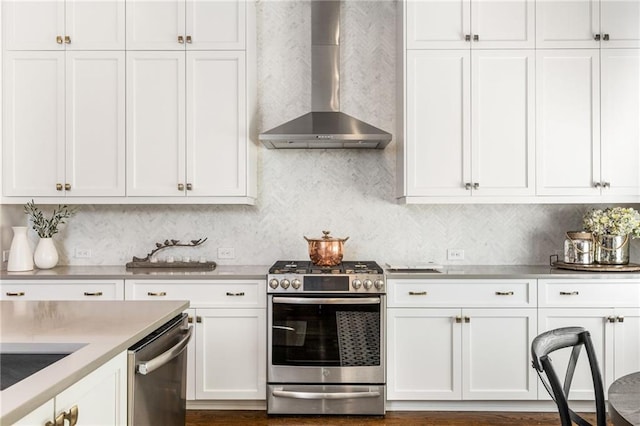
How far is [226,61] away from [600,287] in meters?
2.91

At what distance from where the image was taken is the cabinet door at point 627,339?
3.10 meters

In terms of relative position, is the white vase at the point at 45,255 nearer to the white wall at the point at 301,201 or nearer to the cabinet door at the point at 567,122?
the white wall at the point at 301,201

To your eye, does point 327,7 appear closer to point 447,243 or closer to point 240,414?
point 447,243

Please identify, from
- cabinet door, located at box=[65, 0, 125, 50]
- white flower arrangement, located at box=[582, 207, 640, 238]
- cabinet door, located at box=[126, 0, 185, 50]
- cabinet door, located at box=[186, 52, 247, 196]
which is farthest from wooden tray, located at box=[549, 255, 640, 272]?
cabinet door, located at box=[65, 0, 125, 50]

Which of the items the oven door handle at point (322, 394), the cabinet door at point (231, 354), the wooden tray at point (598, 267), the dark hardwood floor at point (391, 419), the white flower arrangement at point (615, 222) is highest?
the white flower arrangement at point (615, 222)

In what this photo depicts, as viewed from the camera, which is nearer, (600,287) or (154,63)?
(600,287)

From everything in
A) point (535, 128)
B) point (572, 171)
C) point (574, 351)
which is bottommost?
point (574, 351)

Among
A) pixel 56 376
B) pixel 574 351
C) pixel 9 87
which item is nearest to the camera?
pixel 56 376

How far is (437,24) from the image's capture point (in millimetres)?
3332

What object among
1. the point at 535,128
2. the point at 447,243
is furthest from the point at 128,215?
the point at 535,128

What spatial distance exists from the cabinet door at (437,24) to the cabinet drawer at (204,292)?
1.98 meters

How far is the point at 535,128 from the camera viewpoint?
3299 mm

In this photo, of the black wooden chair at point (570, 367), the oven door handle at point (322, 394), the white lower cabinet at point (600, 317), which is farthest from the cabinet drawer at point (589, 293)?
Answer: the black wooden chair at point (570, 367)

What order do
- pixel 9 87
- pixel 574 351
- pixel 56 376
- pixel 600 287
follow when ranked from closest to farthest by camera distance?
pixel 56 376
pixel 574 351
pixel 600 287
pixel 9 87
